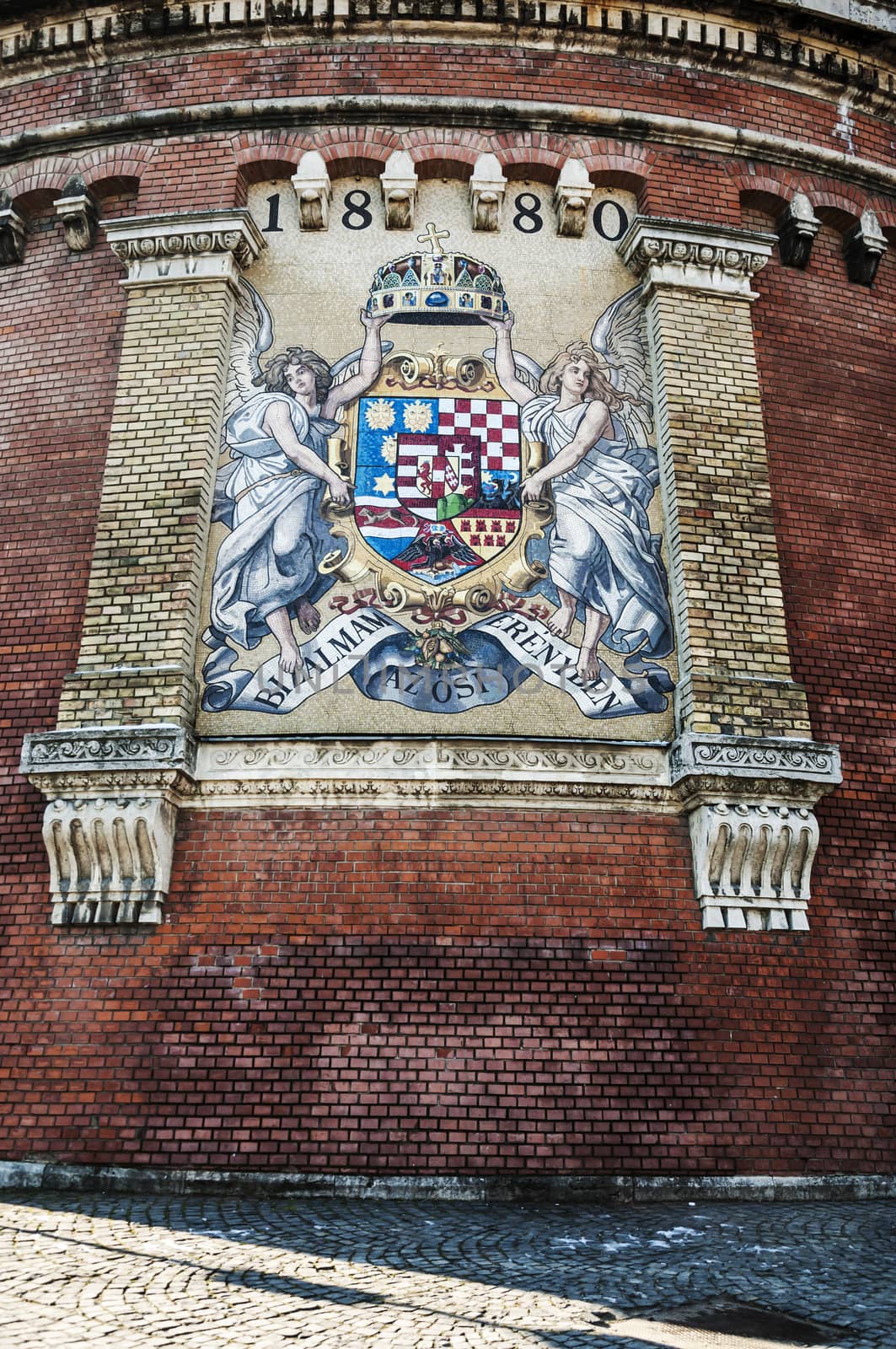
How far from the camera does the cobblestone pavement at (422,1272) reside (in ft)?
15.0

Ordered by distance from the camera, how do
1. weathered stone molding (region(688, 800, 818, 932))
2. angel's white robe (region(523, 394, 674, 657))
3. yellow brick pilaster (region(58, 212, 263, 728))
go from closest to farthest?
1. weathered stone molding (region(688, 800, 818, 932))
2. yellow brick pilaster (region(58, 212, 263, 728))
3. angel's white robe (region(523, 394, 674, 657))

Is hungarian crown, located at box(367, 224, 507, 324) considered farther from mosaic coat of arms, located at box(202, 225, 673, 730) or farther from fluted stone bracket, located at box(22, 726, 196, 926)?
fluted stone bracket, located at box(22, 726, 196, 926)

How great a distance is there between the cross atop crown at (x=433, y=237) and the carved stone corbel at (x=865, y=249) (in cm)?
415

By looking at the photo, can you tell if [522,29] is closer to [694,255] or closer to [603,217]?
[603,217]

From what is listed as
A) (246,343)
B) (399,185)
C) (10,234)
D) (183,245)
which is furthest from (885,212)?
(10,234)

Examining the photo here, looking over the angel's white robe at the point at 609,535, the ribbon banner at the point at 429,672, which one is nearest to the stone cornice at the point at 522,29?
the angel's white robe at the point at 609,535

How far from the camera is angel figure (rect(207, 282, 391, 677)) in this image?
8.46 metres

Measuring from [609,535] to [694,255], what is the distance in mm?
2873

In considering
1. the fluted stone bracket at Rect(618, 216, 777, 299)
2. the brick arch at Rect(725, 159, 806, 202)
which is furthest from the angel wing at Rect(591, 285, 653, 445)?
the brick arch at Rect(725, 159, 806, 202)

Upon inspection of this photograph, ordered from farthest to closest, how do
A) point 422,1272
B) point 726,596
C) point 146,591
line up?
point 726,596 < point 146,591 < point 422,1272

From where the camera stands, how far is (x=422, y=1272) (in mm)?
5379

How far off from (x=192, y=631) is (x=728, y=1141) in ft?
17.9

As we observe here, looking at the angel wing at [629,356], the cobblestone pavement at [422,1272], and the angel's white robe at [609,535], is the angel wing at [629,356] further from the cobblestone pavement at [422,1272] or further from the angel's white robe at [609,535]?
the cobblestone pavement at [422,1272]

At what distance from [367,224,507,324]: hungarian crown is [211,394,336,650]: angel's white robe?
51.2 inches
